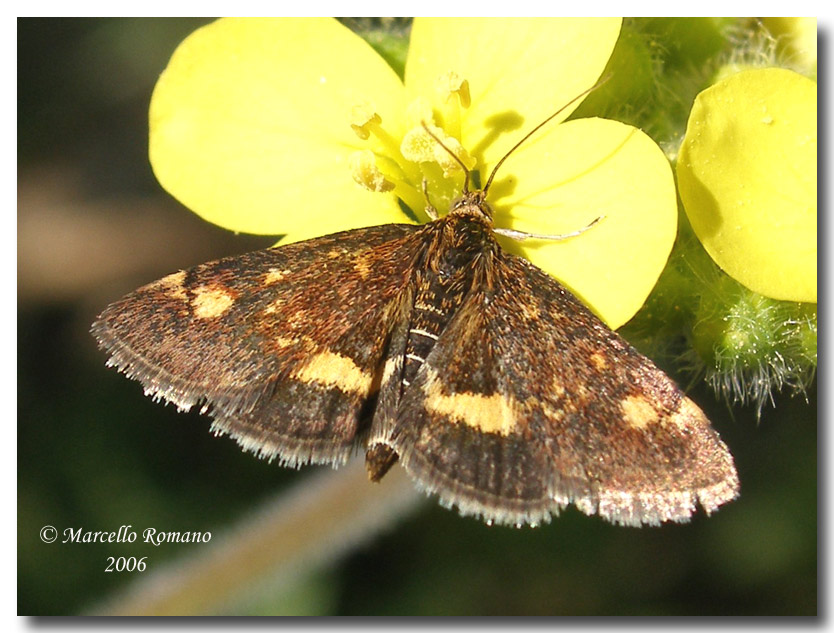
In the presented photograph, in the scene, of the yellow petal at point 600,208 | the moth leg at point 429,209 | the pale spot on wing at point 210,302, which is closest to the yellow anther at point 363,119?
the moth leg at point 429,209

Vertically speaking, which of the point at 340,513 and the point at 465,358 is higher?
the point at 465,358

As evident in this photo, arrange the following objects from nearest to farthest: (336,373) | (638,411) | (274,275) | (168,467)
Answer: (638,411) < (336,373) < (274,275) < (168,467)

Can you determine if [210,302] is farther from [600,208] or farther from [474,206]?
[600,208]

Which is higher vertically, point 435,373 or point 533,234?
point 533,234

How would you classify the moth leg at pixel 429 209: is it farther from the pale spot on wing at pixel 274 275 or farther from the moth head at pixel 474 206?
the pale spot on wing at pixel 274 275

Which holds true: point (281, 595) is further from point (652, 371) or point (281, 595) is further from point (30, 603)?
point (652, 371)

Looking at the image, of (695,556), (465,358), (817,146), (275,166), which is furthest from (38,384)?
(817,146)

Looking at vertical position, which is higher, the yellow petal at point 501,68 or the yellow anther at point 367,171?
the yellow petal at point 501,68

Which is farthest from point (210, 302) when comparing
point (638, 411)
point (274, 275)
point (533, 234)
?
point (638, 411)
